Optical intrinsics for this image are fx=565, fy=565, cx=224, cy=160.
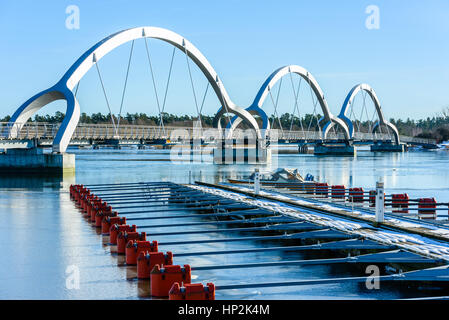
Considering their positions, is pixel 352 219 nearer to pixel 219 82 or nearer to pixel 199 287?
pixel 199 287

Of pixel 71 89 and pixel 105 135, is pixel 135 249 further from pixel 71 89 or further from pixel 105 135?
pixel 105 135

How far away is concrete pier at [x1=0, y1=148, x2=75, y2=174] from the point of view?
53.8 meters

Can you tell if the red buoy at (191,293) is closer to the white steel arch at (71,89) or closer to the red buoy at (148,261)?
the red buoy at (148,261)

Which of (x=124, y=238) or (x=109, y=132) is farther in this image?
(x=109, y=132)

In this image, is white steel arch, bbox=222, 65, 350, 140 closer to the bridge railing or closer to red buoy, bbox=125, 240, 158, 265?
the bridge railing

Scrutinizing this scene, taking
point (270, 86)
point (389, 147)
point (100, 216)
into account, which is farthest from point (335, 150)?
point (100, 216)

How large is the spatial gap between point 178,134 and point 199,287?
6621 cm

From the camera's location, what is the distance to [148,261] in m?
12.9

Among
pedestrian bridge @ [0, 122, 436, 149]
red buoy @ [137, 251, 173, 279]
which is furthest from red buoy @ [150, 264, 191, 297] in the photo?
pedestrian bridge @ [0, 122, 436, 149]

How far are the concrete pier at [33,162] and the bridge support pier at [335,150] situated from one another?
300 ft

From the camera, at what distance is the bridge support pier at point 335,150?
446 feet

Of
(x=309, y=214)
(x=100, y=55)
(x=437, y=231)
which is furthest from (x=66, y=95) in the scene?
(x=437, y=231)

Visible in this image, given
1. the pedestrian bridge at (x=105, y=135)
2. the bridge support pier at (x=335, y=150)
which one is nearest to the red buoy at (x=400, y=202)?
the pedestrian bridge at (x=105, y=135)

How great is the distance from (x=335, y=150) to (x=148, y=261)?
129349mm
